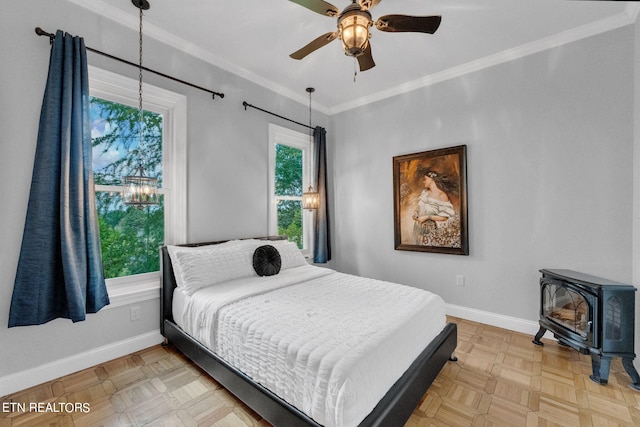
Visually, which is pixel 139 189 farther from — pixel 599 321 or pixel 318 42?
pixel 599 321

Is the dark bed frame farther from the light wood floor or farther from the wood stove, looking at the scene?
the wood stove

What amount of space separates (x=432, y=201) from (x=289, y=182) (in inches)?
73.6

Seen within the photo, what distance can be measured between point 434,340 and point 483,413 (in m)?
0.49

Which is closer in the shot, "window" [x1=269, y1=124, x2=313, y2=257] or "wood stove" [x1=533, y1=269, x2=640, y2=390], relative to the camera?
"wood stove" [x1=533, y1=269, x2=640, y2=390]

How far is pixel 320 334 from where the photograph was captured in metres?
1.76

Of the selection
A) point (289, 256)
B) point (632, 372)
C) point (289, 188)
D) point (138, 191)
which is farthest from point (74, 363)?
point (632, 372)

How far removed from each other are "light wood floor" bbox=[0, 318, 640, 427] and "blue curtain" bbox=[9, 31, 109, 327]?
52 centimetres

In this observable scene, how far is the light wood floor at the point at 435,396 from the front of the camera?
1882 mm

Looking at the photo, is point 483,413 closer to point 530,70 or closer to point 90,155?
point 530,70

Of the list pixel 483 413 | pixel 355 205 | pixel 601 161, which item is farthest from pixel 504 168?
pixel 483 413

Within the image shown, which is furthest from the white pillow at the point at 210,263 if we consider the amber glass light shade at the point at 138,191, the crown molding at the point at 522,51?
the crown molding at the point at 522,51

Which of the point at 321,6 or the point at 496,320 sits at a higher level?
the point at 321,6

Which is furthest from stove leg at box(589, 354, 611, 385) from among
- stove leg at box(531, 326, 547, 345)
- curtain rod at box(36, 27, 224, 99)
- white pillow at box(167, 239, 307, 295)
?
curtain rod at box(36, 27, 224, 99)

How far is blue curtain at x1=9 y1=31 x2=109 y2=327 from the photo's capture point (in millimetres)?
2080
